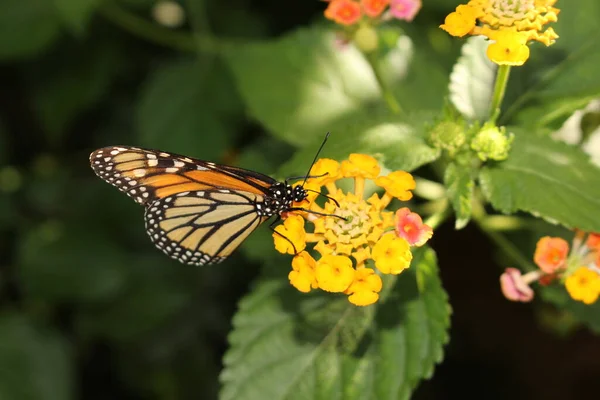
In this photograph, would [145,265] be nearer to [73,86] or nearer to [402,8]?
[73,86]

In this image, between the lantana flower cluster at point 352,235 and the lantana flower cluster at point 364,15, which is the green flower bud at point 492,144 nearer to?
the lantana flower cluster at point 352,235

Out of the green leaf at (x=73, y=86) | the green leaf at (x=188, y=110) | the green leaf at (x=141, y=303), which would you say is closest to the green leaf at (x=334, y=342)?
the green leaf at (x=188, y=110)

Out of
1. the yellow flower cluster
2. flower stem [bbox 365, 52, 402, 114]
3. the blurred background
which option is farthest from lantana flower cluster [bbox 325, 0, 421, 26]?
the blurred background

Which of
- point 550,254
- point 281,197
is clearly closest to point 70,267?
point 281,197

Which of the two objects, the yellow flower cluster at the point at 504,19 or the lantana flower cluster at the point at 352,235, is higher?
the yellow flower cluster at the point at 504,19

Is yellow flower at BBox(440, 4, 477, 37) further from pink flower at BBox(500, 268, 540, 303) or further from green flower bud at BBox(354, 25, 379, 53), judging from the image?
pink flower at BBox(500, 268, 540, 303)

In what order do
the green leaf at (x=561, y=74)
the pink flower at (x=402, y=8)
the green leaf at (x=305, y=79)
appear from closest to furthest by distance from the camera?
the green leaf at (x=561, y=74) → the pink flower at (x=402, y=8) → the green leaf at (x=305, y=79)

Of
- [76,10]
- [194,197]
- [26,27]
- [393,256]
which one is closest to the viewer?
[393,256]
